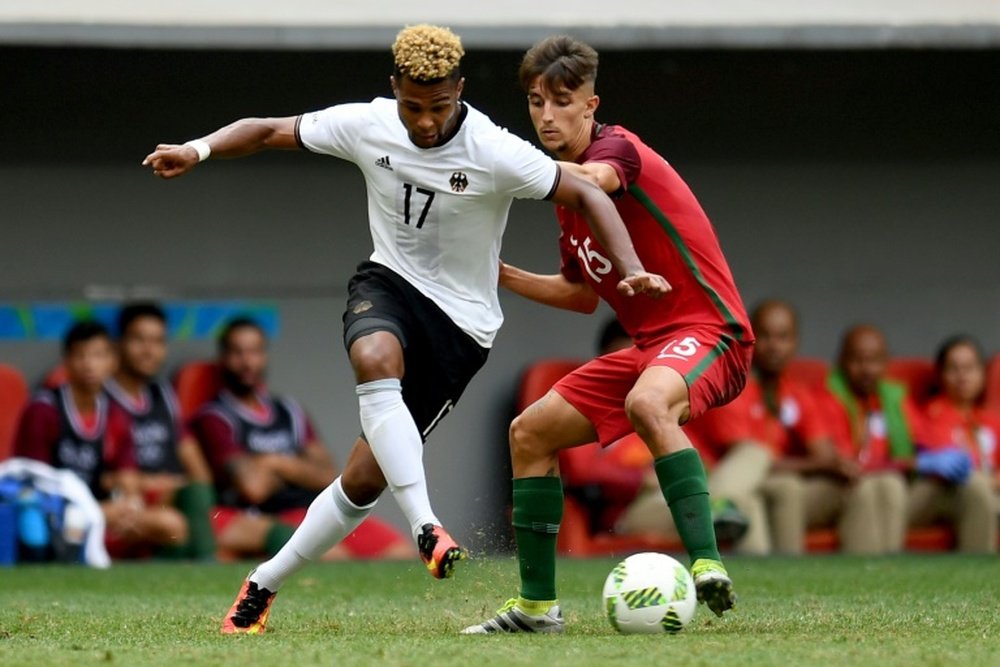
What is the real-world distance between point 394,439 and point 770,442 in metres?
6.35

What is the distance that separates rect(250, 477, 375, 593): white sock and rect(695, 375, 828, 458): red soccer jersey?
5.54m

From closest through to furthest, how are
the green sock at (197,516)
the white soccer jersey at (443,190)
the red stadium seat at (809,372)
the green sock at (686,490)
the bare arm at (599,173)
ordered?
1. the green sock at (686,490)
2. the white soccer jersey at (443,190)
3. the bare arm at (599,173)
4. the green sock at (197,516)
5. the red stadium seat at (809,372)

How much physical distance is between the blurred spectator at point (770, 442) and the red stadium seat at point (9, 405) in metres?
4.36

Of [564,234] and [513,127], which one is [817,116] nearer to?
[513,127]

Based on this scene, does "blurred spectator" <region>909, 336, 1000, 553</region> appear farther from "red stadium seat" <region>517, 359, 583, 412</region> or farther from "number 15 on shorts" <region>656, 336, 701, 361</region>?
→ "number 15 on shorts" <region>656, 336, 701, 361</region>

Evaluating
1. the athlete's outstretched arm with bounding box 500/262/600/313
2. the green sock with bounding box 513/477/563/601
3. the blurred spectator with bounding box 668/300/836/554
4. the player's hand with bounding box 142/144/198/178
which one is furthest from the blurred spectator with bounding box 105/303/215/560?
the player's hand with bounding box 142/144/198/178

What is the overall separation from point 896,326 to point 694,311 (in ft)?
23.8

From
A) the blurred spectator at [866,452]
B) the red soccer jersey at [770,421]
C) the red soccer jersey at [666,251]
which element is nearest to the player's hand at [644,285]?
the red soccer jersey at [666,251]

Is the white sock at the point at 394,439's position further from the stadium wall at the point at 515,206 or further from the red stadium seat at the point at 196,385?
the red stadium seat at the point at 196,385

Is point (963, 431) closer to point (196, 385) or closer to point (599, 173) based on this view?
point (196, 385)

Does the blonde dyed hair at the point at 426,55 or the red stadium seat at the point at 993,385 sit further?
the red stadium seat at the point at 993,385

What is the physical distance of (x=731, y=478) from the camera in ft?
37.2

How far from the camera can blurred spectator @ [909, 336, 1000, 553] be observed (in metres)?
11.8

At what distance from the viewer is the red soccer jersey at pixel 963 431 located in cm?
1226
